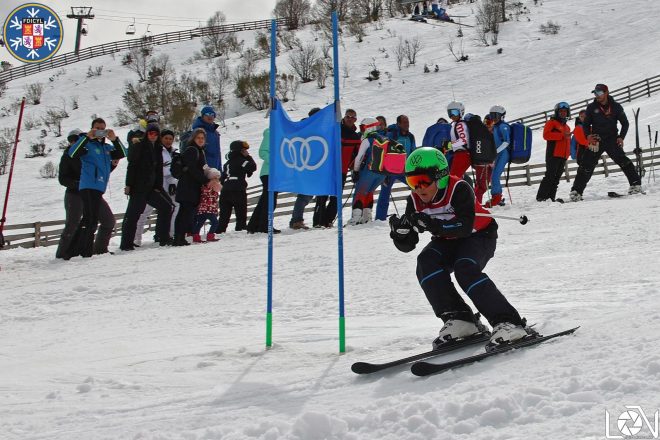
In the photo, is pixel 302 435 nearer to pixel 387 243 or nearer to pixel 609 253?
pixel 609 253

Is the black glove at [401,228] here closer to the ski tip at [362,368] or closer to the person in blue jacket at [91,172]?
the ski tip at [362,368]

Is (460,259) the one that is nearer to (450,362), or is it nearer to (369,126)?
(450,362)

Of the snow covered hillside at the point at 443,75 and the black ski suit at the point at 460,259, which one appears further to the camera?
the snow covered hillside at the point at 443,75

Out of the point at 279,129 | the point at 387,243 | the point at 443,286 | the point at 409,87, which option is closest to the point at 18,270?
the point at 387,243

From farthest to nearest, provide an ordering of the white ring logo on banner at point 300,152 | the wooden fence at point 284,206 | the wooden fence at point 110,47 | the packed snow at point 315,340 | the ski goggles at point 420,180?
the wooden fence at point 110,47
the wooden fence at point 284,206
the white ring logo on banner at point 300,152
the ski goggles at point 420,180
the packed snow at point 315,340

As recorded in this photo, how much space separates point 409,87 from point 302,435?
4128 centimetres

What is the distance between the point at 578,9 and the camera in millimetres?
53531

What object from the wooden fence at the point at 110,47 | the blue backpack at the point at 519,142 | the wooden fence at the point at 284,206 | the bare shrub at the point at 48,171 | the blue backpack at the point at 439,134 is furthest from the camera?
the wooden fence at the point at 110,47

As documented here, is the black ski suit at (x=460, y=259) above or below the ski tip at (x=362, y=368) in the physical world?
above

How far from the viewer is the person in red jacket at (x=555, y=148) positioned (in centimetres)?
1341

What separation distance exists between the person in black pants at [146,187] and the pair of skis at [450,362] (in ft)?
23.0

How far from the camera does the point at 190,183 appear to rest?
450 inches

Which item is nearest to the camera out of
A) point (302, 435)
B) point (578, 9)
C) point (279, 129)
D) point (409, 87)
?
point (302, 435)

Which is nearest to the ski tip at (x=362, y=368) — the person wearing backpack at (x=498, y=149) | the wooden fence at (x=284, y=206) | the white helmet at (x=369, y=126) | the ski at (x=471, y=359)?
the ski at (x=471, y=359)
